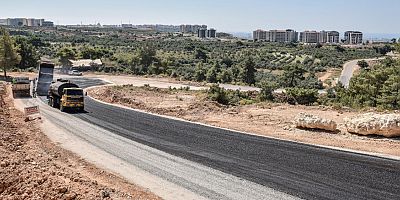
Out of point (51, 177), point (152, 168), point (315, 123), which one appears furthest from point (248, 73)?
point (51, 177)

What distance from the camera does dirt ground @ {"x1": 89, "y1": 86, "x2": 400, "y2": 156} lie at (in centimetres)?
2166

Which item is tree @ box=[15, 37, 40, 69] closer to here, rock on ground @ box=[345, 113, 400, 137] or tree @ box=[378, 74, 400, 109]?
tree @ box=[378, 74, 400, 109]

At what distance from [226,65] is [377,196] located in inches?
3390

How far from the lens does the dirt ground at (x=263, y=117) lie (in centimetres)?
2166

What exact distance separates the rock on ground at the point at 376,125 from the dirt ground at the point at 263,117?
1.32 feet

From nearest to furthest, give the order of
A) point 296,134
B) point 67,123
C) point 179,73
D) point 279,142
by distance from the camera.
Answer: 1. point 279,142
2. point 296,134
3. point 67,123
4. point 179,73

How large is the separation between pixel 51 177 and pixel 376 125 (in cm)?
1668

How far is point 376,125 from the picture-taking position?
22.4m

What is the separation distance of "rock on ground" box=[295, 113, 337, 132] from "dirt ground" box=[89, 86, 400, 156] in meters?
0.48

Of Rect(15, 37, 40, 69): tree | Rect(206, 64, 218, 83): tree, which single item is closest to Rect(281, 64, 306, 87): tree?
Rect(206, 64, 218, 83): tree

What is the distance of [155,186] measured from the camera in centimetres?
1544

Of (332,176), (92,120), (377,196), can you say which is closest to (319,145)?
(332,176)

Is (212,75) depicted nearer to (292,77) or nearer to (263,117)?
(292,77)

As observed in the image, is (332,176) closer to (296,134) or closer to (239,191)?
(239,191)
